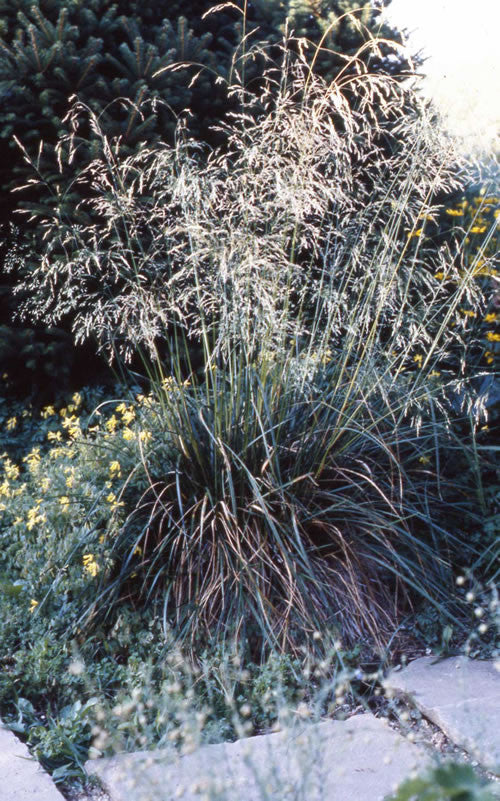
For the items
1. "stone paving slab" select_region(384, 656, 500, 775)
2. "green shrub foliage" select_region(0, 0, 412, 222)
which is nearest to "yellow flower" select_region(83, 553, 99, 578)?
"stone paving slab" select_region(384, 656, 500, 775)

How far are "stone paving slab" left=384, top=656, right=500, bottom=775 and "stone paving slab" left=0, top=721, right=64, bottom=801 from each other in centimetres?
91

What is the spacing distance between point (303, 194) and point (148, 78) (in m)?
1.78

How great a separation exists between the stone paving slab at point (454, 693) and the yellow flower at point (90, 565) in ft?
3.33

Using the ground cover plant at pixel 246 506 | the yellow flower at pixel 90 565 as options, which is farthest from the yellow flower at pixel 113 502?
the yellow flower at pixel 90 565

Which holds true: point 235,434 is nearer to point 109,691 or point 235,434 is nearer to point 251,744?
point 109,691

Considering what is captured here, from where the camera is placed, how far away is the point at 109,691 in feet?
8.24

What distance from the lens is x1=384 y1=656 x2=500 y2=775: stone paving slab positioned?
2.15 meters

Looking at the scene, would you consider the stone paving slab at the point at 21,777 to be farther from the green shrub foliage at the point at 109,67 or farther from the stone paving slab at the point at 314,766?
the green shrub foliage at the point at 109,67

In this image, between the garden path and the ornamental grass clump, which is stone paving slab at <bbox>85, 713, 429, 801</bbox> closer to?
the garden path

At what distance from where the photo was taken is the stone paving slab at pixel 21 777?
1.90m

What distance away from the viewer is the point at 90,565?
2.66m

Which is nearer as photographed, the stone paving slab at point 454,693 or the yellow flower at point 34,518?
the stone paving slab at point 454,693

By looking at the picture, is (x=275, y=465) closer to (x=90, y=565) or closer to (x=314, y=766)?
(x=90, y=565)

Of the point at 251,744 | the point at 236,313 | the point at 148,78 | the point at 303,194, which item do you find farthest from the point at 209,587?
the point at 148,78
